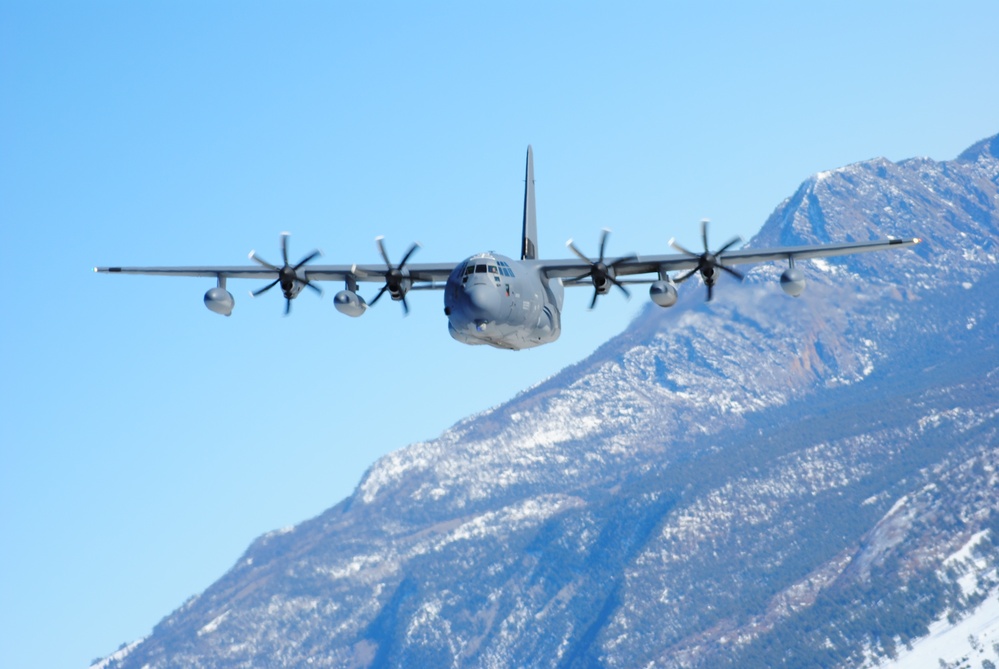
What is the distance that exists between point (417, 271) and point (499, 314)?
9.86m

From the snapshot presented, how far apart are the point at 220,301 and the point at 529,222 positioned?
87.8ft

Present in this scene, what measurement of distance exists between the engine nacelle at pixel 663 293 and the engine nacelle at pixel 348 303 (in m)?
17.1

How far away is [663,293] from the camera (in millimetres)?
77062

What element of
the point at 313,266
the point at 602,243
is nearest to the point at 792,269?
the point at 602,243

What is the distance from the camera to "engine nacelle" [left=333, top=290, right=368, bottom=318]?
3125 inches

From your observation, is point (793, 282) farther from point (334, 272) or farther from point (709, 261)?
point (334, 272)

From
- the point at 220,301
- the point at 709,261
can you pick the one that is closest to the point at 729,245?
the point at 709,261

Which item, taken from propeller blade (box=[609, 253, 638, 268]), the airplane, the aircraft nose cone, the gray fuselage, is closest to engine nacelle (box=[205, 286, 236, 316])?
the airplane

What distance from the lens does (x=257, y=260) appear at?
82500 mm

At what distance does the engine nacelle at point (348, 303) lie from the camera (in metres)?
79.4

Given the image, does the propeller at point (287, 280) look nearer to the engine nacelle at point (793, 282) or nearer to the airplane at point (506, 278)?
the airplane at point (506, 278)

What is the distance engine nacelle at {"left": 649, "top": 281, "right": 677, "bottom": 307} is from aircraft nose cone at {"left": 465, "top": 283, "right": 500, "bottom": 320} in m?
A: 9.66

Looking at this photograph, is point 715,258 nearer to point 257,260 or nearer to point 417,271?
point 417,271

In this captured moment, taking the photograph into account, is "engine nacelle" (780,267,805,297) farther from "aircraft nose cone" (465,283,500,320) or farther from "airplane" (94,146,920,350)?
"aircraft nose cone" (465,283,500,320)
